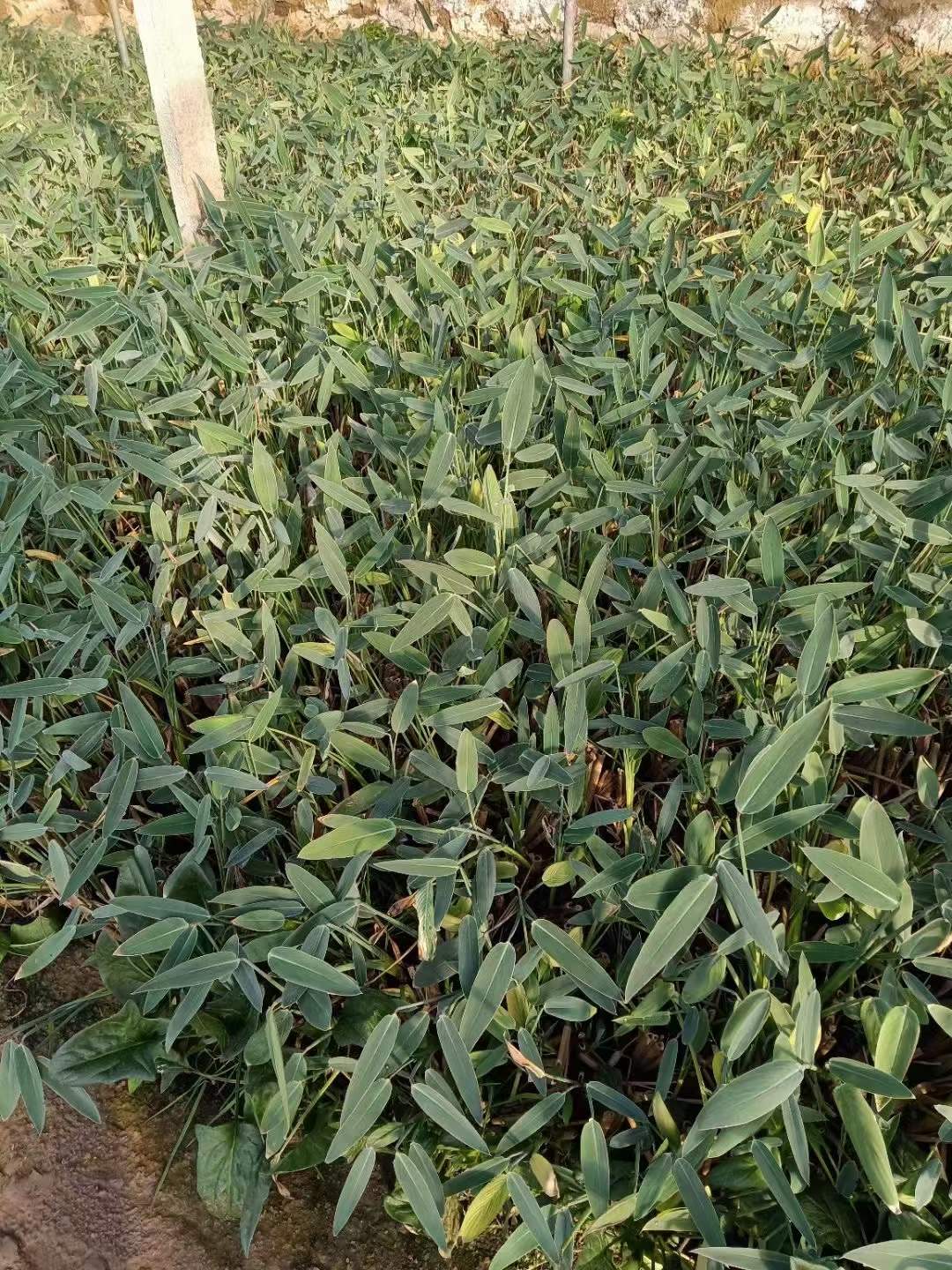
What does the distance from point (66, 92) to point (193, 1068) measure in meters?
2.95

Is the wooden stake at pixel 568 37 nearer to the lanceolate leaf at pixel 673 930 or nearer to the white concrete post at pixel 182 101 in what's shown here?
the white concrete post at pixel 182 101

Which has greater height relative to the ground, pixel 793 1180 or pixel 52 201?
pixel 52 201

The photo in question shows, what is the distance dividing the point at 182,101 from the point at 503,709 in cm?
135

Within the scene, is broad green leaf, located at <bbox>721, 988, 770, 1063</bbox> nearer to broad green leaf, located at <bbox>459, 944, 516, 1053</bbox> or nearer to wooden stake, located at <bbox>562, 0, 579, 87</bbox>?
broad green leaf, located at <bbox>459, 944, 516, 1053</bbox>

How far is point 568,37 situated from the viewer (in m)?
2.46

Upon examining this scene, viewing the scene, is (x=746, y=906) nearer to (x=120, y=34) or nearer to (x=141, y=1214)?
(x=141, y=1214)

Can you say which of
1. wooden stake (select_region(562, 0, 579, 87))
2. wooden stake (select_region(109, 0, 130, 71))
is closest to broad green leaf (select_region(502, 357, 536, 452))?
wooden stake (select_region(562, 0, 579, 87))

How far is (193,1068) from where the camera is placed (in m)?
0.85

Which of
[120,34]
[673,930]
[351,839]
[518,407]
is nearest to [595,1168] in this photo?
[673,930]

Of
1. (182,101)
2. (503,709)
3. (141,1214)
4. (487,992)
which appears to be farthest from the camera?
(182,101)

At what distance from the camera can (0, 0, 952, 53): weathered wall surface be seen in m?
2.85

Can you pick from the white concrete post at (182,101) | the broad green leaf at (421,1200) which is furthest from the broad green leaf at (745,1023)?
the white concrete post at (182,101)

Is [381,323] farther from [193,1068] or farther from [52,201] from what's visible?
[193,1068]

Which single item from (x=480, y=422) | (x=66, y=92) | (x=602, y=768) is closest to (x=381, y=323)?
(x=480, y=422)
